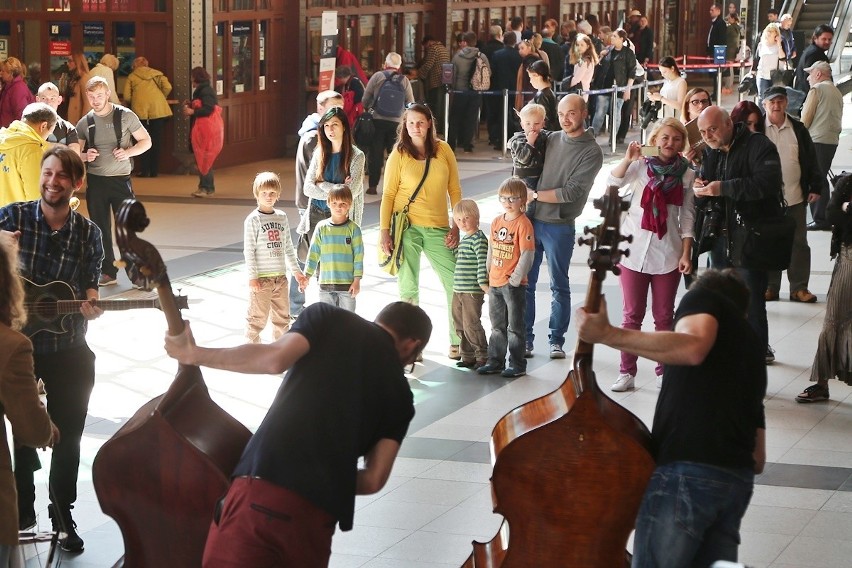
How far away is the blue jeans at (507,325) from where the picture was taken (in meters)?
8.85

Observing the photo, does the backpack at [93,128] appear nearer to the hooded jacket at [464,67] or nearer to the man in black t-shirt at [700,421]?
the man in black t-shirt at [700,421]

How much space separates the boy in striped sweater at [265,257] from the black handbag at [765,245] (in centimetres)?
289

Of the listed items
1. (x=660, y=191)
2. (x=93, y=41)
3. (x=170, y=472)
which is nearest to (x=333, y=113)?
(x=660, y=191)

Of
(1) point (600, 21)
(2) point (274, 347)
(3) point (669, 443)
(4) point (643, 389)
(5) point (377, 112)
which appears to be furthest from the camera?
(1) point (600, 21)

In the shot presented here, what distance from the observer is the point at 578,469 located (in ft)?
14.8

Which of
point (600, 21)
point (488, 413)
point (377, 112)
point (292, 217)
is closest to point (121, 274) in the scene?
point (292, 217)

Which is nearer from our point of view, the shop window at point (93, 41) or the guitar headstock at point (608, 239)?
the guitar headstock at point (608, 239)

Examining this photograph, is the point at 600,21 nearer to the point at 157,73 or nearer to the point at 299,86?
the point at 299,86

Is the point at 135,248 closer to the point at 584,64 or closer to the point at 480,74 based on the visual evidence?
the point at 480,74

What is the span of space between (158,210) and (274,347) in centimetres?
1200

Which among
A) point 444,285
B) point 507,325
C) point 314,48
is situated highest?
point 314,48

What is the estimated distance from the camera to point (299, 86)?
2094 cm

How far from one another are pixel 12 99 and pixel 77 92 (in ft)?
4.89

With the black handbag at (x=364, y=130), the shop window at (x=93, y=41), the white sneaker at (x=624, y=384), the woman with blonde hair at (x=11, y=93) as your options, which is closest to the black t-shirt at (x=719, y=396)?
the white sneaker at (x=624, y=384)
